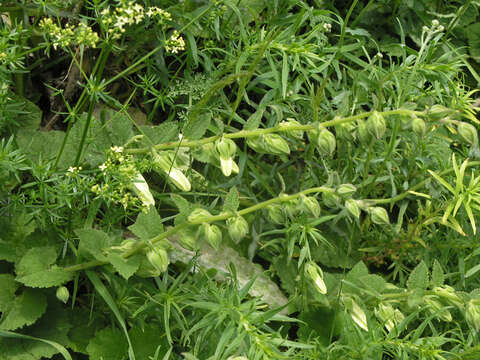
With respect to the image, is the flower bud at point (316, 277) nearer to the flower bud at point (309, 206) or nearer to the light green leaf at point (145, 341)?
the flower bud at point (309, 206)

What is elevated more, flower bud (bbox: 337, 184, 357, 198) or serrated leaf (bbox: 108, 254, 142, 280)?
flower bud (bbox: 337, 184, 357, 198)

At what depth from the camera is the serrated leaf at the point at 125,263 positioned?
4.82 feet

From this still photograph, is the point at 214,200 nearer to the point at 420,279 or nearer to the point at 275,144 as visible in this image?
the point at 275,144

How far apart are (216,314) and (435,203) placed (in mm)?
901

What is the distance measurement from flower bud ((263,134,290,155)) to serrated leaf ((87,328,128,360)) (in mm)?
667

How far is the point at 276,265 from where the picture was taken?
2025mm

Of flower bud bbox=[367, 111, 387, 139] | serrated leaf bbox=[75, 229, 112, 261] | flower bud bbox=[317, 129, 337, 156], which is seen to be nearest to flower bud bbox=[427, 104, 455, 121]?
flower bud bbox=[367, 111, 387, 139]

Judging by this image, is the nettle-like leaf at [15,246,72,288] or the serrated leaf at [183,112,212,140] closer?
the nettle-like leaf at [15,246,72,288]

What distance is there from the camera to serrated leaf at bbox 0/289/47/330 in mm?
1565

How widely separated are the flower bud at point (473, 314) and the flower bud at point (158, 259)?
0.76 metres

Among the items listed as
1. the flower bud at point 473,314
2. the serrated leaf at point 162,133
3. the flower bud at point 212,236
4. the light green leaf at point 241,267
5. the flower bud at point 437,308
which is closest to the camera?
the flower bud at point 212,236

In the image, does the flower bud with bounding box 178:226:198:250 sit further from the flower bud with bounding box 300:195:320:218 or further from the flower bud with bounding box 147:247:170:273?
the flower bud with bounding box 300:195:320:218

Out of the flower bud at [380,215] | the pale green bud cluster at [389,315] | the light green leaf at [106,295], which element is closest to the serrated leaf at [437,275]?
the pale green bud cluster at [389,315]

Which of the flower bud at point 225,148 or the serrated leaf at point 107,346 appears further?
the serrated leaf at point 107,346
